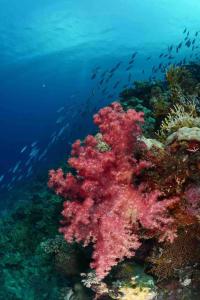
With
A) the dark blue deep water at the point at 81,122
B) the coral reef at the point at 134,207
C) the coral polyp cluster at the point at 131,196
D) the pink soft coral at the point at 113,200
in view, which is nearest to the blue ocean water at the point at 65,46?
the dark blue deep water at the point at 81,122

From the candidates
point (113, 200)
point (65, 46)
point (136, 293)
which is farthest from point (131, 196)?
point (65, 46)

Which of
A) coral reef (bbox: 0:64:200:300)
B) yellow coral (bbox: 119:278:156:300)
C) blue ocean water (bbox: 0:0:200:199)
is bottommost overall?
blue ocean water (bbox: 0:0:200:199)

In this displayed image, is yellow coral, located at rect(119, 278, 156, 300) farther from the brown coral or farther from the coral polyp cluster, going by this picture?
the brown coral

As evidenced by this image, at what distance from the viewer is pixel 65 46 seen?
4094 cm

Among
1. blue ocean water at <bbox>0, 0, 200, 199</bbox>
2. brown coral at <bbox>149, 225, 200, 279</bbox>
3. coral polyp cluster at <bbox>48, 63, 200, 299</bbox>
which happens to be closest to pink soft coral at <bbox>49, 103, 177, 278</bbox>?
coral polyp cluster at <bbox>48, 63, 200, 299</bbox>

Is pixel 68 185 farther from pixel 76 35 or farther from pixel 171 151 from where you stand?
pixel 76 35

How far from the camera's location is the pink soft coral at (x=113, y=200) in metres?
4.44

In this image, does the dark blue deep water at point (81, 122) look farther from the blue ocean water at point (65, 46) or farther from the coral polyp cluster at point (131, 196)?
the blue ocean water at point (65, 46)

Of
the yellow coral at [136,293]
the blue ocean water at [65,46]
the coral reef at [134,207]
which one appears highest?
the coral reef at [134,207]

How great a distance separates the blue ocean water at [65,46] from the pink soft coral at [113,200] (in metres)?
26.7

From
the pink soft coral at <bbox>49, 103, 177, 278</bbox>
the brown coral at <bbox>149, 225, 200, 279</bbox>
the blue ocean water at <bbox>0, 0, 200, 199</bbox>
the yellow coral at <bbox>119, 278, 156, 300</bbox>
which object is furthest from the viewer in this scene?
the blue ocean water at <bbox>0, 0, 200, 199</bbox>

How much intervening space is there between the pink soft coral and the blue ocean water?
26.7 metres

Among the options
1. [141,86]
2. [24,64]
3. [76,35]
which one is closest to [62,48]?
[76,35]

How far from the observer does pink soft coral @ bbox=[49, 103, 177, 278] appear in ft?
14.6
